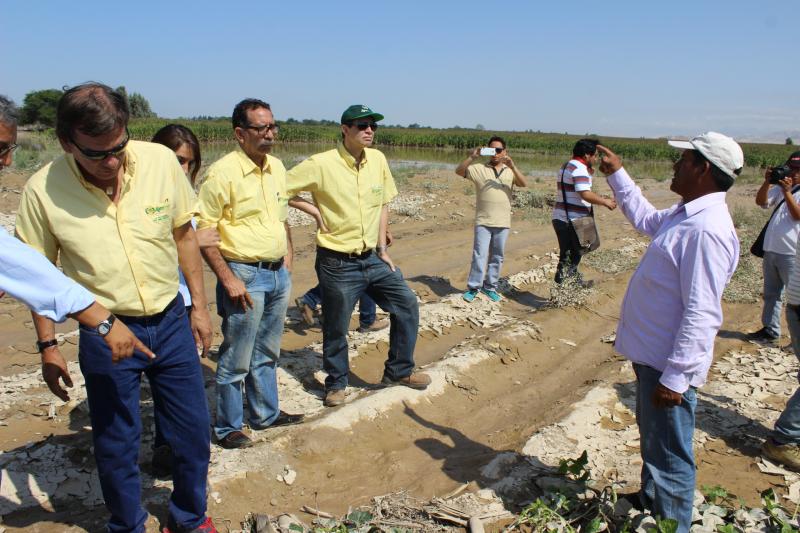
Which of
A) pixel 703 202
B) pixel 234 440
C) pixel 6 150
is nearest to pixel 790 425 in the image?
pixel 703 202

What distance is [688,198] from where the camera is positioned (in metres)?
2.90

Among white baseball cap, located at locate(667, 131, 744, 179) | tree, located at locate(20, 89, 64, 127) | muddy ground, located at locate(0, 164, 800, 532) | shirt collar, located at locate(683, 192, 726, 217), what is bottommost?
muddy ground, located at locate(0, 164, 800, 532)

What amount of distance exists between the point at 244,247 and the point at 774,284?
574 cm

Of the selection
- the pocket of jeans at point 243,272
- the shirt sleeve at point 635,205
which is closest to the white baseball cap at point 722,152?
the shirt sleeve at point 635,205

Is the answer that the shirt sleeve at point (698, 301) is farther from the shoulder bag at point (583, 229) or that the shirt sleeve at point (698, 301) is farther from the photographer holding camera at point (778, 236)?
the shoulder bag at point (583, 229)

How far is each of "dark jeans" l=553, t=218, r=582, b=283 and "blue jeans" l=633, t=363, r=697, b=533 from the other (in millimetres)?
4507

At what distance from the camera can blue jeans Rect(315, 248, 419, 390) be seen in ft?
15.0

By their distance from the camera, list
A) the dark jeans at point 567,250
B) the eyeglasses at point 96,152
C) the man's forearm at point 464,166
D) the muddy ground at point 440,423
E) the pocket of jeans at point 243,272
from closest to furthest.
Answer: the eyeglasses at point 96,152 → the muddy ground at point 440,423 → the pocket of jeans at point 243,272 → the dark jeans at point 567,250 → the man's forearm at point 464,166

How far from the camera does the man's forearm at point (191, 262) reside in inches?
122

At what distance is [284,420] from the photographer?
4.34 m

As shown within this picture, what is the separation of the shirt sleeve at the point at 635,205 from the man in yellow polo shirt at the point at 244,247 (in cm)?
212

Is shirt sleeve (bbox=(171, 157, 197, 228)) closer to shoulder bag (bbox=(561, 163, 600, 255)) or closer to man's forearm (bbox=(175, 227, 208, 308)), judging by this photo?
man's forearm (bbox=(175, 227, 208, 308))

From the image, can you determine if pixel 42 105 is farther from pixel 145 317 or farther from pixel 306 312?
pixel 145 317

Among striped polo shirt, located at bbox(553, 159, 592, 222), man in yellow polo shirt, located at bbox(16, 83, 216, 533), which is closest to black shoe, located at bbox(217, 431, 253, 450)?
man in yellow polo shirt, located at bbox(16, 83, 216, 533)
